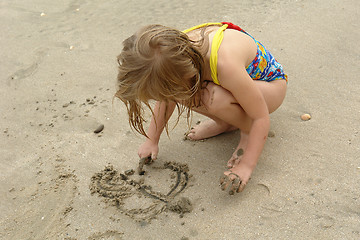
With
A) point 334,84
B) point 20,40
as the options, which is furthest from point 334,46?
point 20,40

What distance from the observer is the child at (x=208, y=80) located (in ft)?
5.24

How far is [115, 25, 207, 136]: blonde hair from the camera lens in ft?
5.18

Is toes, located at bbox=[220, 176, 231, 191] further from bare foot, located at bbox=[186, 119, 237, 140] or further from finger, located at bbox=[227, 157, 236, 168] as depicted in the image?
bare foot, located at bbox=[186, 119, 237, 140]

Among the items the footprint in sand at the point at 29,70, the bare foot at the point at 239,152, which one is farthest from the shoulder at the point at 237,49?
the footprint in sand at the point at 29,70

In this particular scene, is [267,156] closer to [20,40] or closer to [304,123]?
[304,123]

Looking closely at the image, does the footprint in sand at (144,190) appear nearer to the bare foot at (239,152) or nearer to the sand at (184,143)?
the sand at (184,143)

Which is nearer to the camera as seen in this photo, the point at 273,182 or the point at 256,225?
the point at 256,225

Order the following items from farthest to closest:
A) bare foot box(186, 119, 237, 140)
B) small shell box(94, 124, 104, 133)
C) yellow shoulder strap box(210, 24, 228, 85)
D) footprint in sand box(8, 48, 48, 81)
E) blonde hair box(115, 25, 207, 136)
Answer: footprint in sand box(8, 48, 48, 81)
small shell box(94, 124, 104, 133)
bare foot box(186, 119, 237, 140)
yellow shoulder strap box(210, 24, 228, 85)
blonde hair box(115, 25, 207, 136)

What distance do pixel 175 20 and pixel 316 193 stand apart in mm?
2301

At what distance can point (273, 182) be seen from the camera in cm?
193

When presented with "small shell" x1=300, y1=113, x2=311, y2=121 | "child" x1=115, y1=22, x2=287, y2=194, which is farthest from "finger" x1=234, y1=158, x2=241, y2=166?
"small shell" x1=300, y1=113, x2=311, y2=121

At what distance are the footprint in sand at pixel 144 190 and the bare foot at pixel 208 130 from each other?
0.77 ft

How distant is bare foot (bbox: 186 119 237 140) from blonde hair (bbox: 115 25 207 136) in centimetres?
59

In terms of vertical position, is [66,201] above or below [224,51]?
below
